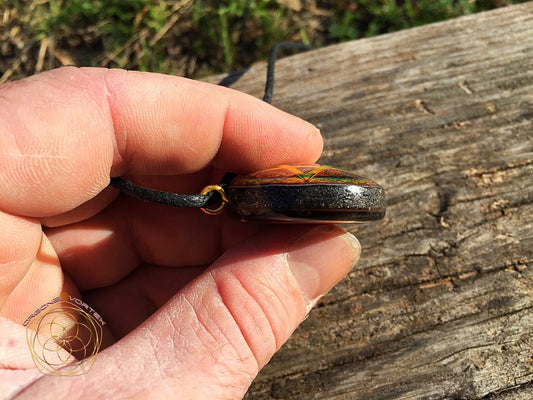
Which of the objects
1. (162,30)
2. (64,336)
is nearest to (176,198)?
(64,336)

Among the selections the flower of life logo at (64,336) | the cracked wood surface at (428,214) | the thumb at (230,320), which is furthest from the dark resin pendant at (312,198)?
the flower of life logo at (64,336)

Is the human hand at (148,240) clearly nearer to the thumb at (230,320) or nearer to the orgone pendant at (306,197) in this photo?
the thumb at (230,320)

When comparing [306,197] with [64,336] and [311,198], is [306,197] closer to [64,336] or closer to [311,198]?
[311,198]

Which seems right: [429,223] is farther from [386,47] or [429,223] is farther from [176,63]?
[176,63]

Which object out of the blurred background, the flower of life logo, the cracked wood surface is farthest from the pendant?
the blurred background

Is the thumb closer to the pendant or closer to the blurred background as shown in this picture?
the pendant

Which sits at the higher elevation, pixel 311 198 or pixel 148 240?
pixel 311 198
